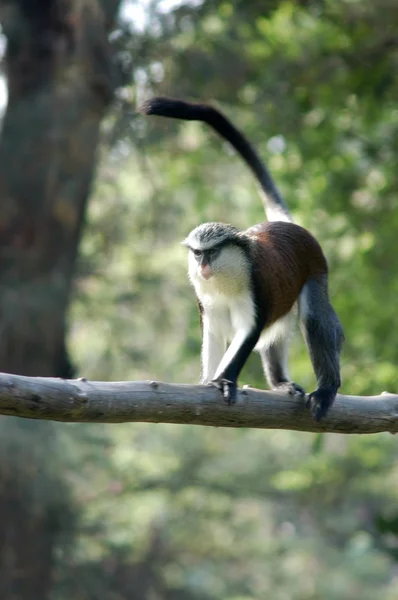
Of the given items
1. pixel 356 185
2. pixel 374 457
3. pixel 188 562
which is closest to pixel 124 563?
pixel 188 562

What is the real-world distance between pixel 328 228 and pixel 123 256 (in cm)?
296

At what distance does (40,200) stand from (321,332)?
6037 mm

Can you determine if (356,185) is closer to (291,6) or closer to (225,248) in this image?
(291,6)

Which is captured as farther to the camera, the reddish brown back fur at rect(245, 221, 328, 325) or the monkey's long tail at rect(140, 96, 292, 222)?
the monkey's long tail at rect(140, 96, 292, 222)

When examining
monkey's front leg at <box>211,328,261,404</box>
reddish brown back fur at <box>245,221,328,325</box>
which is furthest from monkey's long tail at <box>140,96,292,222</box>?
monkey's front leg at <box>211,328,261,404</box>

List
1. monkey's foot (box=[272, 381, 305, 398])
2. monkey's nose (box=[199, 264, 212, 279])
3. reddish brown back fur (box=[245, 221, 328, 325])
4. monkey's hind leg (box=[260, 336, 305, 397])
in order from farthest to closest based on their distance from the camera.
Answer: monkey's hind leg (box=[260, 336, 305, 397]) < reddish brown back fur (box=[245, 221, 328, 325]) < monkey's nose (box=[199, 264, 212, 279]) < monkey's foot (box=[272, 381, 305, 398])

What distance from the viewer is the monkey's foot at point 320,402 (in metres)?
4.76

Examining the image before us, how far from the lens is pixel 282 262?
5.32 metres

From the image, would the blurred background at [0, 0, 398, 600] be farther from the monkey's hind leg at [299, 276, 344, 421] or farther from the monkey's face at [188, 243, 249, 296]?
the monkey's face at [188, 243, 249, 296]

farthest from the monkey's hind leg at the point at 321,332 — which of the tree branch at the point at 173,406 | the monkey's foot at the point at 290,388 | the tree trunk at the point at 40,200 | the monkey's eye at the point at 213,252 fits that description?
the tree trunk at the point at 40,200

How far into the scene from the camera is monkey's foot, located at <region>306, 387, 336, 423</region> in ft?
15.6

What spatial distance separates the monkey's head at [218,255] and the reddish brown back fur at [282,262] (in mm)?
105

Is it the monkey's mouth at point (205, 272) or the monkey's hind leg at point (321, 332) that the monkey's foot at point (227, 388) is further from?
the monkey's hind leg at point (321, 332)

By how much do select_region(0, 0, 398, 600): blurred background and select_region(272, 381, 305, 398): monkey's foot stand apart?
4370mm
